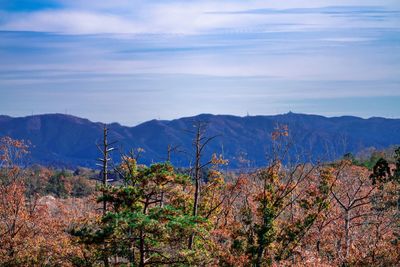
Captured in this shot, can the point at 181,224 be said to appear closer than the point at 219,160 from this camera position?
Yes

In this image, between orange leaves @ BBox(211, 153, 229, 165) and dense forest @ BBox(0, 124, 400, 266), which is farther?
orange leaves @ BBox(211, 153, 229, 165)

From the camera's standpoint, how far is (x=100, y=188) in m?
21.0

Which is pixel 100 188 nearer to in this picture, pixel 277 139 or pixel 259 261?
pixel 259 261

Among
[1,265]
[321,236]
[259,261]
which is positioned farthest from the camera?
[321,236]

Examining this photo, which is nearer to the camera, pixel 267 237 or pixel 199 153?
pixel 199 153

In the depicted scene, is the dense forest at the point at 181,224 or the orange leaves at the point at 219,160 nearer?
the dense forest at the point at 181,224

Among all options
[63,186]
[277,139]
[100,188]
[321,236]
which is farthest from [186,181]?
[63,186]

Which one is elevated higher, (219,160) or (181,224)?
(219,160)

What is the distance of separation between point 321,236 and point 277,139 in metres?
8.40

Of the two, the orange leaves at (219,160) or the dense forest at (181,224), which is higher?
the orange leaves at (219,160)

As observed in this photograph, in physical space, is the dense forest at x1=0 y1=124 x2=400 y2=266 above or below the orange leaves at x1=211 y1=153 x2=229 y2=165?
below

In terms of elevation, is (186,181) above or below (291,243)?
above

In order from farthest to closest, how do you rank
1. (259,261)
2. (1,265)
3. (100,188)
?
(259,261)
(1,265)
(100,188)

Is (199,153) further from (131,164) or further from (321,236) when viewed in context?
(321,236)
